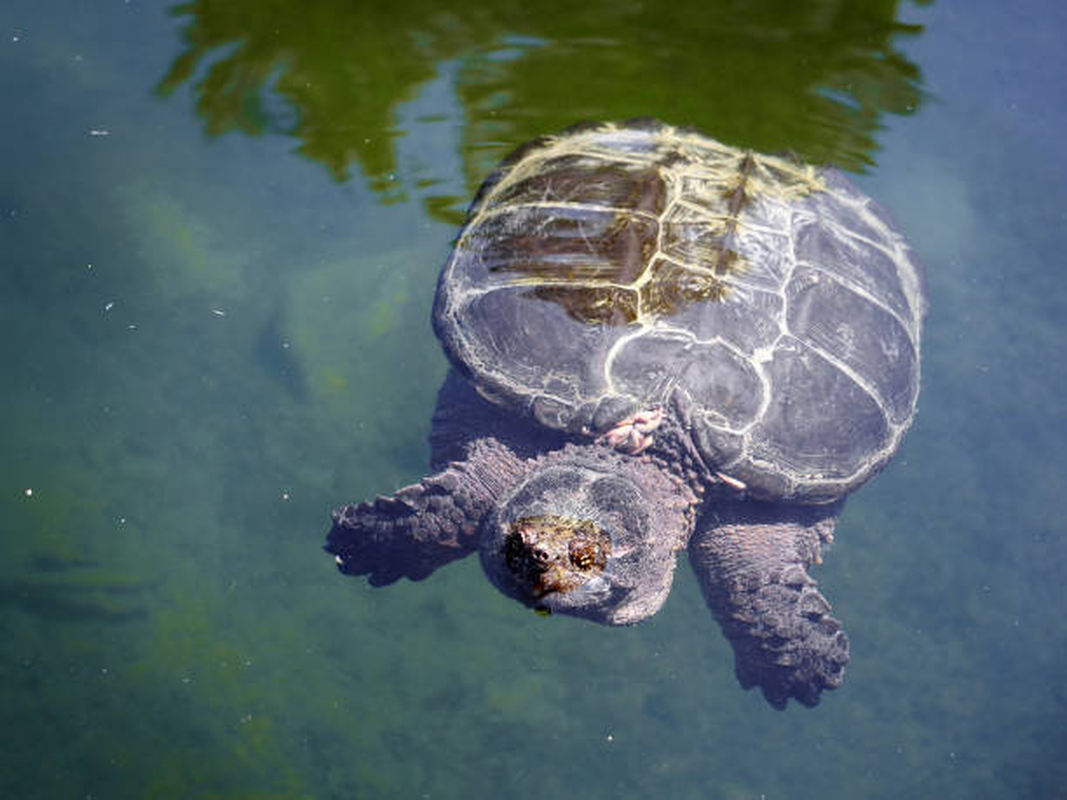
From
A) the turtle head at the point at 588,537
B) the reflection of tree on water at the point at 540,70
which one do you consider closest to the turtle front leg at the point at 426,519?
the turtle head at the point at 588,537

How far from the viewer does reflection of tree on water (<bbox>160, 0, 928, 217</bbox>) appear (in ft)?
15.7

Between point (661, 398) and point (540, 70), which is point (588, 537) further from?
point (540, 70)

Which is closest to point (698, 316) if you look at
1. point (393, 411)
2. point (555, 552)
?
point (555, 552)

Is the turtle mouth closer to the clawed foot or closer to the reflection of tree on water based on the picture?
the clawed foot

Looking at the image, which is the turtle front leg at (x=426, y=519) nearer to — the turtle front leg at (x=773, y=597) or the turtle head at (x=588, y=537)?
the turtle head at (x=588, y=537)

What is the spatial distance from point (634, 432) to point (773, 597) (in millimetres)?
1099

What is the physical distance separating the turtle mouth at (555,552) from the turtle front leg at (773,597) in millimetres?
1008

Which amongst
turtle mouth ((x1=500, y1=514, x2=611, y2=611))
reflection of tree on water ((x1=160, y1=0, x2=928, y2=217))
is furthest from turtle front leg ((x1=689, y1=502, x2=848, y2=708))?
reflection of tree on water ((x1=160, y1=0, x2=928, y2=217))

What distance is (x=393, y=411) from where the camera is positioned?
4629 mm

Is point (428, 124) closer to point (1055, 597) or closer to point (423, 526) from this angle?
point (423, 526)

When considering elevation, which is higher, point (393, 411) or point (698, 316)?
point (698, 316)

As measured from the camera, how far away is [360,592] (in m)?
4.27

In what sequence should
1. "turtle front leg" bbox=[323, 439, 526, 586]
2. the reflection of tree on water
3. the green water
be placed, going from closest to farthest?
"turtle front leg" bbox=[323, 439, 526, 586] < the green water < the reflection of tree on water

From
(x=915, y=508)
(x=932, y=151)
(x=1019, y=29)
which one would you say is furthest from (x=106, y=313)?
(x=1019, y=29)
